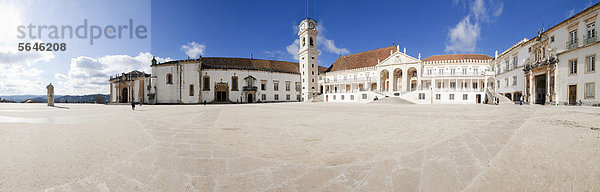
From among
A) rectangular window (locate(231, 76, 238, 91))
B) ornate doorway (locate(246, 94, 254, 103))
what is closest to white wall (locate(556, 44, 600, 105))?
ornate doorway (locate(246, 94, 254, 103))

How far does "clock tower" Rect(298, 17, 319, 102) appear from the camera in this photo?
42.6m

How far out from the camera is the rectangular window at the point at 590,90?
16491 mm

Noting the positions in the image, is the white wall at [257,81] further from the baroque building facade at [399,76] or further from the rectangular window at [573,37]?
the rectangular window at [573,37]

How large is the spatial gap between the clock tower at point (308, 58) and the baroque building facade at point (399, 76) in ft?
0.72

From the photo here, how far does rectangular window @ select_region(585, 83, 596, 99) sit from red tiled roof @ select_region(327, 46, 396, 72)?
84.4 feet

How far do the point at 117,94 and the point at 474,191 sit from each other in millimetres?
50059

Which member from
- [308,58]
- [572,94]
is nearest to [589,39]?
[572,94]

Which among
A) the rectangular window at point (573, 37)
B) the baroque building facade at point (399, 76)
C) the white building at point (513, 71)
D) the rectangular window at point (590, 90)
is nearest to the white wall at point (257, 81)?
the baroque building facade at point (399, 76)

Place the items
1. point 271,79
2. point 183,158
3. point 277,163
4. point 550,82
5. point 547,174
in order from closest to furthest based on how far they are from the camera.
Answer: point 547,174
point 277,163
point 183,158
point 550,82
point 271,79

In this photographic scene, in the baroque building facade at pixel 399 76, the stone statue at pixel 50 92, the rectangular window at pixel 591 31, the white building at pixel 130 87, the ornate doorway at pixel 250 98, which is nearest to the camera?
the rectangular window at pixel 591 31

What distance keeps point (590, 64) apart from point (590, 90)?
7.34 ft

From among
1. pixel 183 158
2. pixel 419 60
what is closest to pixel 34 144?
pixel 183 158

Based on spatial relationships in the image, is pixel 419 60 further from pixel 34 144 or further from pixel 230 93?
pixel 34 144

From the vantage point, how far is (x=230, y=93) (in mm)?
36938
